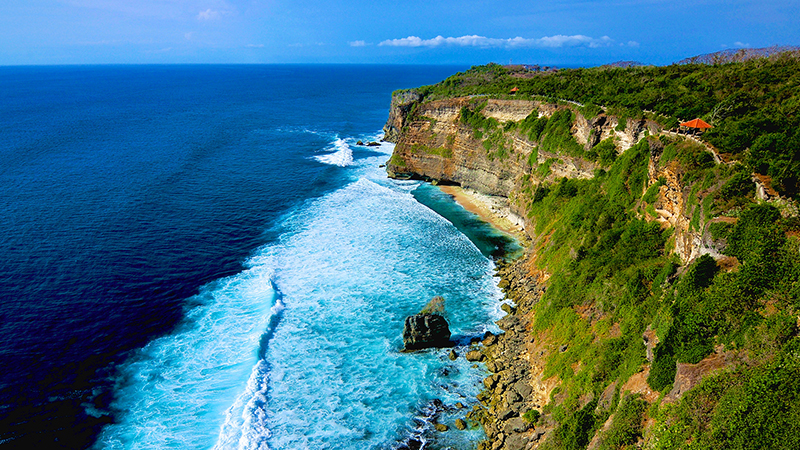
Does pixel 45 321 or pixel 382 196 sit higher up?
pixel 382 196

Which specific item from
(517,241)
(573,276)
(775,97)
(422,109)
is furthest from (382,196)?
(775,97)

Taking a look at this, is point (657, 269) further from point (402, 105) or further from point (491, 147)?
point (402, 105)

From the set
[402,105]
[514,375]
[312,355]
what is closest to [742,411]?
[514,375]

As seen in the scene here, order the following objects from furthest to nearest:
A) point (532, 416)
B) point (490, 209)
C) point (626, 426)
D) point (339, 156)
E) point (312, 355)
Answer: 1. point (339, 156)
2. point (490, 209)
3. point (312, 355)
4. point (532, 416)
5. point (626, 426)

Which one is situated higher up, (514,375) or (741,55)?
(741,55)

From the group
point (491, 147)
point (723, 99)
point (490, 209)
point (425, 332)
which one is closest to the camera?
point (425, 332)

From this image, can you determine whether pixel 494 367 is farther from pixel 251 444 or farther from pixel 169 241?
pixel 169 241
